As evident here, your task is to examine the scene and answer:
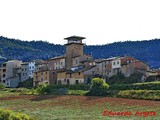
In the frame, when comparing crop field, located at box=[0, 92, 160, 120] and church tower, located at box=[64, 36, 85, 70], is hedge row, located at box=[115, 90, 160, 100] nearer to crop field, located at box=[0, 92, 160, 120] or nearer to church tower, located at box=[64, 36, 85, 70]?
crop field, located at box=[0, 92, 160, 120]

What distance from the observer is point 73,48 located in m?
112

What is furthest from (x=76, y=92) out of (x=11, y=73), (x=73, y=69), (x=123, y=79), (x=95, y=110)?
(x=11, y=73)

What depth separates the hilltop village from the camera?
9256 centimetres

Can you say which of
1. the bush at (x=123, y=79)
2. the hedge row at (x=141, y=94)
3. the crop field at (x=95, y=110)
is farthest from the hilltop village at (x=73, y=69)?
the crop field at (x=95, y=110)

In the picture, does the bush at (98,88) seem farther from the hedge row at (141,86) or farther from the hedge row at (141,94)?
the hedge row at (141,94)

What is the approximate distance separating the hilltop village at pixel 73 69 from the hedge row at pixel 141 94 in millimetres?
17977

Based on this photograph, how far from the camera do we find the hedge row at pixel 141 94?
61925mm

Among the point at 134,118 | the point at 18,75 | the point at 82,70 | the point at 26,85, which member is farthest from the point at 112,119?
the point at 18,75

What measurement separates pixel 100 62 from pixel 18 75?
3940 centimetres

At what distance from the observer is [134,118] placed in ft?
131

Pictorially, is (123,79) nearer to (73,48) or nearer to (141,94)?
(141,94)

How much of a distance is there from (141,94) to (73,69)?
41198 mm

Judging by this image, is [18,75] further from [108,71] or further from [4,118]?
[4,118]

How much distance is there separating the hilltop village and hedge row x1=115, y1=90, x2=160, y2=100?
18.0 m
